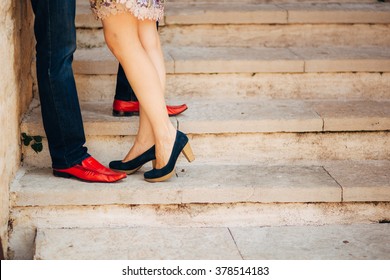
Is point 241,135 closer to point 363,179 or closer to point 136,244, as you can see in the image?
point 363,179

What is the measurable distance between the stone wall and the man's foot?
29 centimetres

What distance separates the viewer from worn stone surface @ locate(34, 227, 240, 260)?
333 cm

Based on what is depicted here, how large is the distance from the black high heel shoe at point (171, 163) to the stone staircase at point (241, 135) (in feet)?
0.16

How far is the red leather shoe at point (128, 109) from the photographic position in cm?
407

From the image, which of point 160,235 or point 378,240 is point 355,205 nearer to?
point 378,240

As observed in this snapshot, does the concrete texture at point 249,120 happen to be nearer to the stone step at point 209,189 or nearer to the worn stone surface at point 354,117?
the worn stone surface at point 354,117

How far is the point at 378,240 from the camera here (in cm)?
350

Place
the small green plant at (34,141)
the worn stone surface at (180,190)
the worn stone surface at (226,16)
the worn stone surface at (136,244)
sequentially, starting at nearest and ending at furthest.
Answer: the worn stone surface at (136,244), the worn stone surface at (180,190), the small green plant at (34,141), the worn stone surface at (226,16)

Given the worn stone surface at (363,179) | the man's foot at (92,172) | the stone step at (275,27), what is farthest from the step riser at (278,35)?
the man's foot at (92,172)
